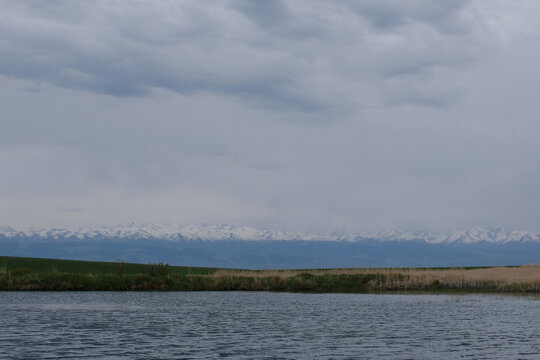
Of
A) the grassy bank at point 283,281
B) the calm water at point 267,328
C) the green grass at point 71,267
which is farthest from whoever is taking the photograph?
the green grass at point 71,267

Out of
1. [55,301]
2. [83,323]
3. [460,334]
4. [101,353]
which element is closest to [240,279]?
[55,301]

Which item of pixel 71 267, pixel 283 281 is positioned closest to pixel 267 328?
pixel 283 281

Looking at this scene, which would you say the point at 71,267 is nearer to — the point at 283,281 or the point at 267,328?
the point at 283,281

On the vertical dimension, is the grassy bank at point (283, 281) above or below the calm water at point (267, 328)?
above

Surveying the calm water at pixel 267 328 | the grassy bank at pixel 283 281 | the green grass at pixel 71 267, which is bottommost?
the calm water at pixel 267 328

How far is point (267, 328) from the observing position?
38.6m

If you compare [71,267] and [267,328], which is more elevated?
[71,267]

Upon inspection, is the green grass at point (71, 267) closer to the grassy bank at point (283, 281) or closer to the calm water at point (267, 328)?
the grassy bank at point (283, 281)

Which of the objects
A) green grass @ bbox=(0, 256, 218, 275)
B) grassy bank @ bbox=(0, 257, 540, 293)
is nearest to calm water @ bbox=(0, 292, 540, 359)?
grassy bank @ bbox=(0, 257, 540, 293)

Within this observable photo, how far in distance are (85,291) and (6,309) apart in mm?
24510

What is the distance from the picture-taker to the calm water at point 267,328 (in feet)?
97.5

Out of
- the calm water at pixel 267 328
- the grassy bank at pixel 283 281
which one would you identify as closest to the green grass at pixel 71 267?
the grassy bank at pixel 283 281

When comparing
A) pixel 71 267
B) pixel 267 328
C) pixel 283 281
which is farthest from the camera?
pixel 71 267

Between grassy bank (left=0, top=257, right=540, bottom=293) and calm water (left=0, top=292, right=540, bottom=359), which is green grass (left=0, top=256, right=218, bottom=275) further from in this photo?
calm water (left=0, top=292, right=540, bottom=359)
